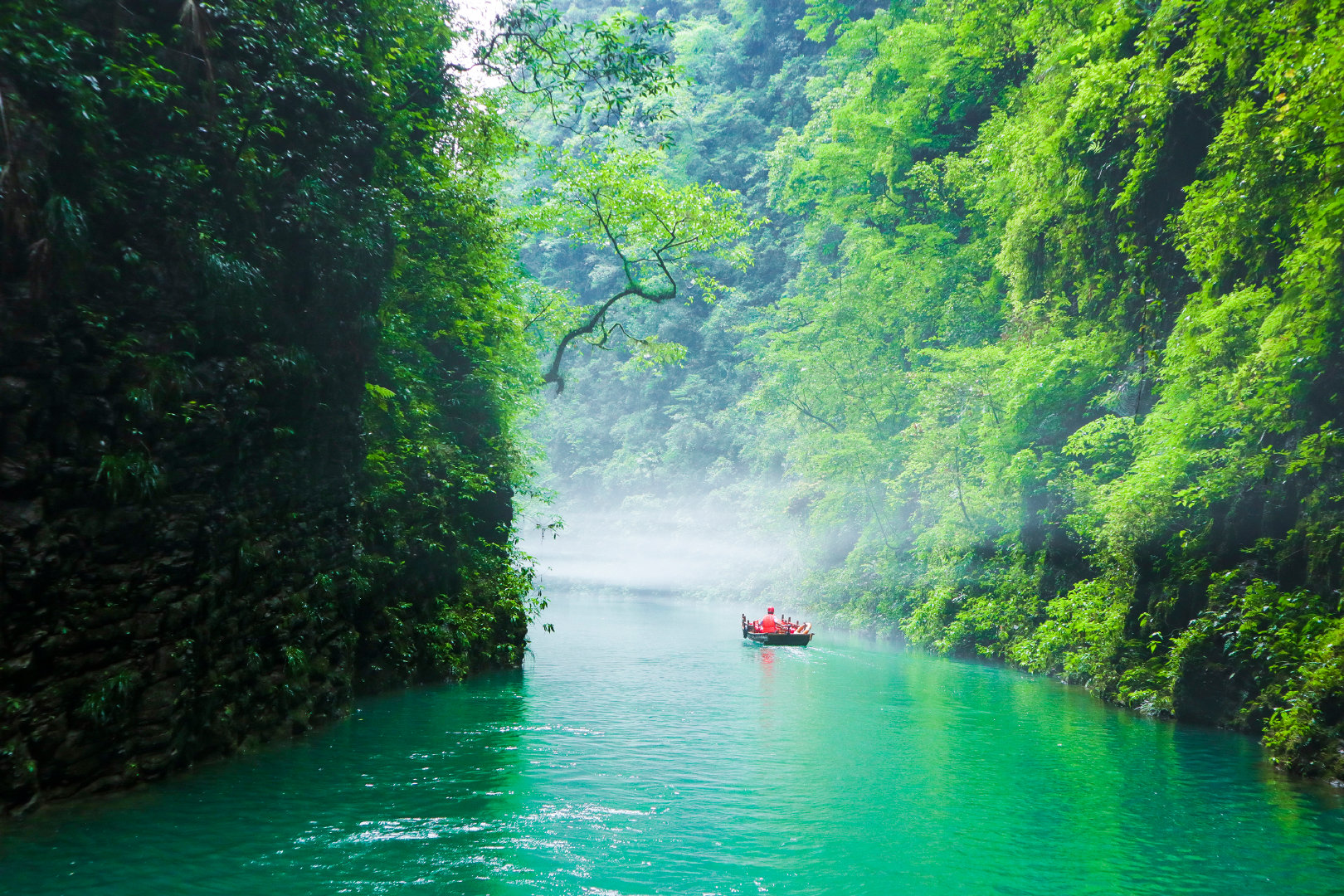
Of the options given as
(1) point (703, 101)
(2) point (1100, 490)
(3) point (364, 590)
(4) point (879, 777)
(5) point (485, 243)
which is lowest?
(4) point (879, 777)

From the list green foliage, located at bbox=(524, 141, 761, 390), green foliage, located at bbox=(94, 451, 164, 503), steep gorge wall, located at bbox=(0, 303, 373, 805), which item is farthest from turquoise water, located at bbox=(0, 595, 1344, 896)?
green foliage, located at bbox=(524, 141, 761, 390)

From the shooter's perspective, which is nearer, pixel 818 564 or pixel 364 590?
pixel 364 590

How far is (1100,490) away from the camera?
16938 mm

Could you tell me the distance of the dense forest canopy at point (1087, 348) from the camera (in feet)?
37.4

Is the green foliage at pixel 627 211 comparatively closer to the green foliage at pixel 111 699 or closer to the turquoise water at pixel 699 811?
the turquoise water at pixel 699 811

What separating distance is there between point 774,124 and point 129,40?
49198 millimetres

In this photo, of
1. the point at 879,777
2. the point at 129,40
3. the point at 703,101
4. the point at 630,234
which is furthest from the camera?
the point at 703,101

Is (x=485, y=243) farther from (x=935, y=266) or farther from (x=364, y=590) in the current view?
(x=935, y=266)

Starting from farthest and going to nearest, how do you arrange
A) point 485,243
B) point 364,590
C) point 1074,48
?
point 485,243, point 1074,48, point 364,590

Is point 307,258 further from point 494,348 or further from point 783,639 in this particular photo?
point 783,639

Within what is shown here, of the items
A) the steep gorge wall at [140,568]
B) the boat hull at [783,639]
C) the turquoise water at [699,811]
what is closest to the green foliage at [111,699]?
the steep gorge wall at [140,568]

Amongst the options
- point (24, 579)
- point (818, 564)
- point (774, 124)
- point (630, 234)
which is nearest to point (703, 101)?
point (774, 124)

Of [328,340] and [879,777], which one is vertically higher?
[328,340]

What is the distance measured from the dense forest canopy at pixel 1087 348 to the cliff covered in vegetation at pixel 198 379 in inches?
470
